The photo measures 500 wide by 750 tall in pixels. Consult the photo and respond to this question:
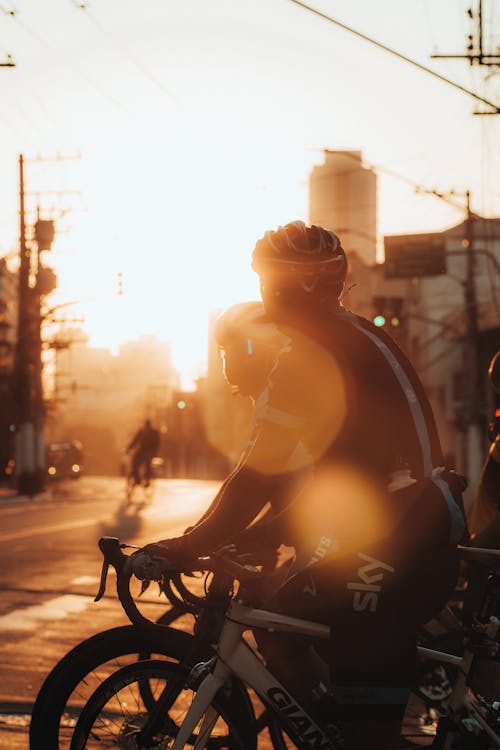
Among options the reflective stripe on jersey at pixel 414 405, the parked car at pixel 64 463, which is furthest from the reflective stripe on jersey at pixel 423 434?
the parked car at pixel 64 463

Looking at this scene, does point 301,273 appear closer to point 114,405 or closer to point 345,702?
point 345,702

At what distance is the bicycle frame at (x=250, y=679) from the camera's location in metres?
3.31

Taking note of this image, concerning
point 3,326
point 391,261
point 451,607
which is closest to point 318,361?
point 451,607

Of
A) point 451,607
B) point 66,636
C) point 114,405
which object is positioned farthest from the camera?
point 114,405

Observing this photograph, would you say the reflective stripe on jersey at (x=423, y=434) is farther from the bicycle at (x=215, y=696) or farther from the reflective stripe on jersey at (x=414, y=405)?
the bicycle at (x=215, y=696)

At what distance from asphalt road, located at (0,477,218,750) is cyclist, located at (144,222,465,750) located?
2.38 meters

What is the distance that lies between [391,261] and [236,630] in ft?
139

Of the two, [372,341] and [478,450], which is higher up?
[372,341]

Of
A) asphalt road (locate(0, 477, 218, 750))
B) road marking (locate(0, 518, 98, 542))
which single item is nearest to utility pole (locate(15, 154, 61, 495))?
asphalt road (locate(0, 477, 218, 750))

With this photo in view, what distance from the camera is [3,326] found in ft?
343

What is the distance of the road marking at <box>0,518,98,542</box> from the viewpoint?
17.2 meters

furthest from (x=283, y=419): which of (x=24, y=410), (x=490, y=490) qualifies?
(x=24, y=410)

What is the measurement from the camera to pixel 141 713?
11.3ft

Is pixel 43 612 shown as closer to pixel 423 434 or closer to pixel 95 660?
pixel 95 660
